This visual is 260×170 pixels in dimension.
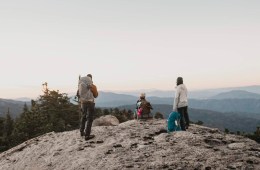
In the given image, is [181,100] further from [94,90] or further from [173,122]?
[94,90]

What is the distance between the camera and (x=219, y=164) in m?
11.9

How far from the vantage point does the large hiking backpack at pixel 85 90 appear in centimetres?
1595

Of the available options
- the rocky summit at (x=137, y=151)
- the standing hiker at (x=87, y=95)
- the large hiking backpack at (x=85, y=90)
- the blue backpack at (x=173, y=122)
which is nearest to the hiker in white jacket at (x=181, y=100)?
the blue backpack at (x=173, y=122)

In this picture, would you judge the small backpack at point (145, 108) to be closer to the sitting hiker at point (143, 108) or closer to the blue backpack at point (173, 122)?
the sitting hiker at point (143, 108)

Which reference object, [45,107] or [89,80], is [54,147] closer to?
[89,80]

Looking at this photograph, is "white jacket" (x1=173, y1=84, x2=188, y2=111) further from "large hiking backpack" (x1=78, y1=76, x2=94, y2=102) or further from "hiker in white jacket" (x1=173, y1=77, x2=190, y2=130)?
"large hiking backpack" (x1=78, y1=76, x2=94, y2=102)

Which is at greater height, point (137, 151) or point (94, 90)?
point (94, 90)

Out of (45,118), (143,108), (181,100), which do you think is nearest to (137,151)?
(181,100)

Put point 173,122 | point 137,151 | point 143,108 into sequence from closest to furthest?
point 137,151 → point 173,122 → point 143,108

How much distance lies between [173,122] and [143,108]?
4.56 meters

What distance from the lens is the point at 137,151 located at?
14.2 meters

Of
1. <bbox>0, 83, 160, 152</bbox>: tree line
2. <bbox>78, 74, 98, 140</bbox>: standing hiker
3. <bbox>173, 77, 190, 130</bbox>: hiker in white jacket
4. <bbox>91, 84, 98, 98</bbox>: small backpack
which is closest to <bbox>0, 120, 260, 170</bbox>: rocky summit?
<bbox>173, 77, 190, 130</bbox>: hiker in white jacket

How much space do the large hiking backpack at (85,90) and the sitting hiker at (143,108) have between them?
5.44m

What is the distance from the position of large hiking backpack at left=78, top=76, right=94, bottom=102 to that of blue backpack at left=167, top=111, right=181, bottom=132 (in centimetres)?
402
